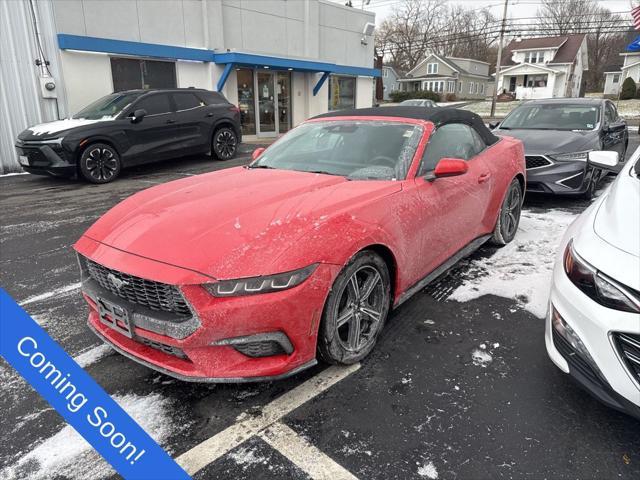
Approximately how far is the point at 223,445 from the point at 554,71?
63.6m

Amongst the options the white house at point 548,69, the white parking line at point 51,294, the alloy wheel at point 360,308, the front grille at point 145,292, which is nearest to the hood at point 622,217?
the alloy wheel at point 360,308

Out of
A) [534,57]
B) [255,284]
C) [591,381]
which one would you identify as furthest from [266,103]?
[534,57]

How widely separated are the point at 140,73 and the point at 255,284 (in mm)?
13261

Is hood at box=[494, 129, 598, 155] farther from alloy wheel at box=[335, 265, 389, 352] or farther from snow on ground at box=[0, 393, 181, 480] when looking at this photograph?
snow on ground at box=[0, 393, 181, 480]

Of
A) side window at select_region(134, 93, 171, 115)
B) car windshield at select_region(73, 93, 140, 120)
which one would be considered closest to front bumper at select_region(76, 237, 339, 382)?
car windshield at select_region(73, 93, 140, 120)

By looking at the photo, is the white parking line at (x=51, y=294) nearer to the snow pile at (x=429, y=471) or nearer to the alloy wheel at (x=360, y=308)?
the alloy wheel at (x=360, y=308)

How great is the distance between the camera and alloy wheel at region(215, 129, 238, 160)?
11344mm

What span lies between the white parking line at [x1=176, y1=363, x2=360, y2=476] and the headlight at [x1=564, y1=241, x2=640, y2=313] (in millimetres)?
1317

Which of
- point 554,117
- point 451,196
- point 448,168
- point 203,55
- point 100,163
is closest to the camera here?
point 448,168

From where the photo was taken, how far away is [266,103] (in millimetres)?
17516

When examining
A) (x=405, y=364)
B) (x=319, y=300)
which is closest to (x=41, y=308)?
(x=319, y=300)

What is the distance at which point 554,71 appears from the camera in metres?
55.0

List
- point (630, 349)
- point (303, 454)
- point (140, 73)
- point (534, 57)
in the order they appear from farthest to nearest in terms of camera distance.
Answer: point (534, 57) < point (140, 73) < point (303, 454) < point (630, 349)

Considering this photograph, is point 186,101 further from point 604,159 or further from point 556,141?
point 604,159
